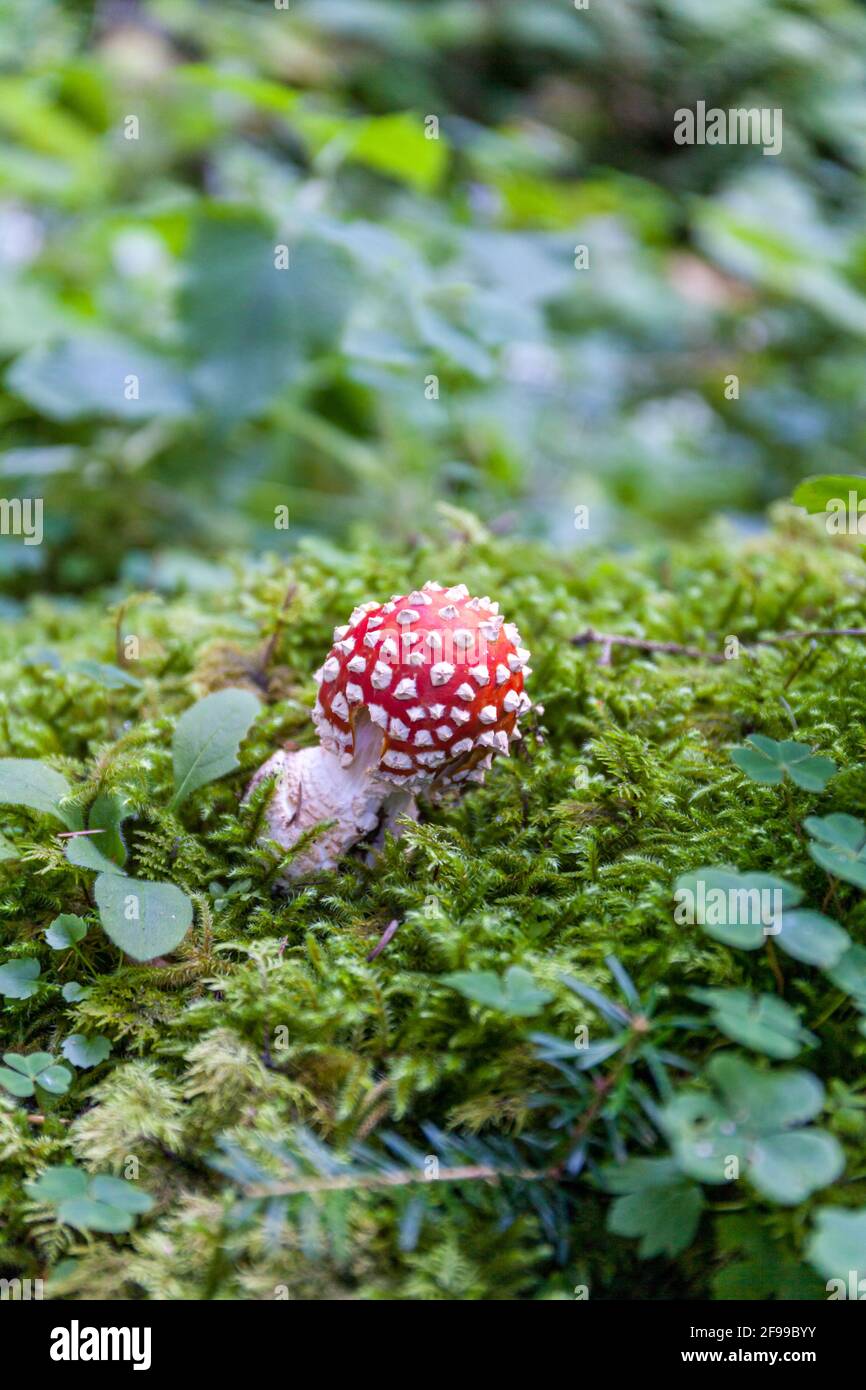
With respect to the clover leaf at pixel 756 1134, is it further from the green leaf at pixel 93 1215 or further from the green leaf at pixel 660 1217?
the green leaf at pixel 93 1215

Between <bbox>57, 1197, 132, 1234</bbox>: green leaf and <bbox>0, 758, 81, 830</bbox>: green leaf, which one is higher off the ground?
<bbox>0, 758, 81, 830</bbox>: green leaf

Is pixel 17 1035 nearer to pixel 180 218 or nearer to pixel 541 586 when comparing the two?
pixel 541 586

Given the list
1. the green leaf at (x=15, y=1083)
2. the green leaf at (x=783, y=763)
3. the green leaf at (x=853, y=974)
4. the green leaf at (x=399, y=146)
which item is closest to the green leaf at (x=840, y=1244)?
the green leaf at (x=853, y=974)

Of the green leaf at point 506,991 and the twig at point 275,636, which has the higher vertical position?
the twig at point 275,636

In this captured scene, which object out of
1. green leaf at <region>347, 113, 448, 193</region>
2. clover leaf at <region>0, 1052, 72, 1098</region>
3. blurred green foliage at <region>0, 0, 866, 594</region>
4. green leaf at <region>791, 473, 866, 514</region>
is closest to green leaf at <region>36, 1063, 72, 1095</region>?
clover leaf at <region>0, 1052, 72, 1098</region>

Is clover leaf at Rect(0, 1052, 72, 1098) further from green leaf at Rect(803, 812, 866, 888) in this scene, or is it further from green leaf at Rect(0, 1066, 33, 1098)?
green leaf at Rect(803, 812, 866, 888)
